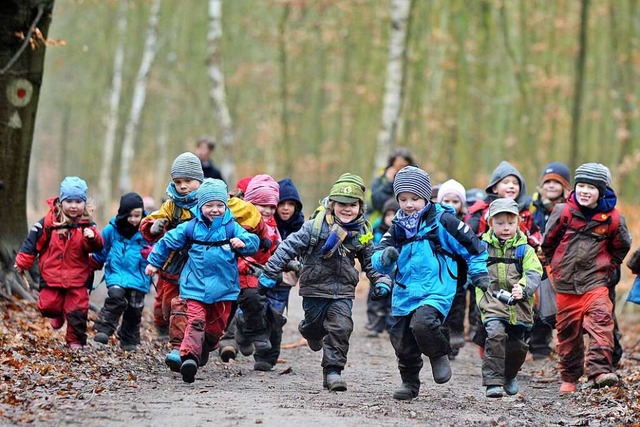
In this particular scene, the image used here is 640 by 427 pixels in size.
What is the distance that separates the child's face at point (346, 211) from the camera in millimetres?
8836

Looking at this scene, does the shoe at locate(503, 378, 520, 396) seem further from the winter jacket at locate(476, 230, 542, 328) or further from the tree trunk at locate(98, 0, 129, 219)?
the tree trunk at locate(98, 0, 129, 219)

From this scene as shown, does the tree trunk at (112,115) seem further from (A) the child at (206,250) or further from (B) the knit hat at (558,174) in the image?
(A) the child at (206,250)

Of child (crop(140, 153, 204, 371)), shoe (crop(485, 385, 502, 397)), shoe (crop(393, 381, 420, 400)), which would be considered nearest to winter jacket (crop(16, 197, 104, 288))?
child (crop(140, 153, 204, 371))

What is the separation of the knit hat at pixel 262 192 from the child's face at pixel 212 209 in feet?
4.30

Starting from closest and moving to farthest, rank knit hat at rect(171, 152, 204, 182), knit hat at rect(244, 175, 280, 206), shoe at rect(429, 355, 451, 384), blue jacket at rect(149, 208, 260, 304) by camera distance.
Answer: shoe at rect(429, 355, 451, 384) → blue jacket at rect(149, 208, 260, 304) → knit hat at rect(171, 152, 204, 182) → knit hat at rect(244, 175, 280, 206)

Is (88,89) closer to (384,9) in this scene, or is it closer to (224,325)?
(384,9)

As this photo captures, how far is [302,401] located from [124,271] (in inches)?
132

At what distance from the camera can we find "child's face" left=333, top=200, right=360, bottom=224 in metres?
8.84

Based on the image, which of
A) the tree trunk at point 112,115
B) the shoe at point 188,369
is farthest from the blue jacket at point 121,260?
the tree trunk at point 112,115

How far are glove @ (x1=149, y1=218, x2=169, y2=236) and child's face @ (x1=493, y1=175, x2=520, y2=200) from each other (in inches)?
154

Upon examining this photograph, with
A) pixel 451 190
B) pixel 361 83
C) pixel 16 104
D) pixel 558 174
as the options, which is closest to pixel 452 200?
pixel 451 190

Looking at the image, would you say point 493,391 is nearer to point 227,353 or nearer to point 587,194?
point 587,194

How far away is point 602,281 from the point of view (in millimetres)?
9695

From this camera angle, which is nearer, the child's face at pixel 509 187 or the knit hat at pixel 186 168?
the knit hat at pixel 186 168
